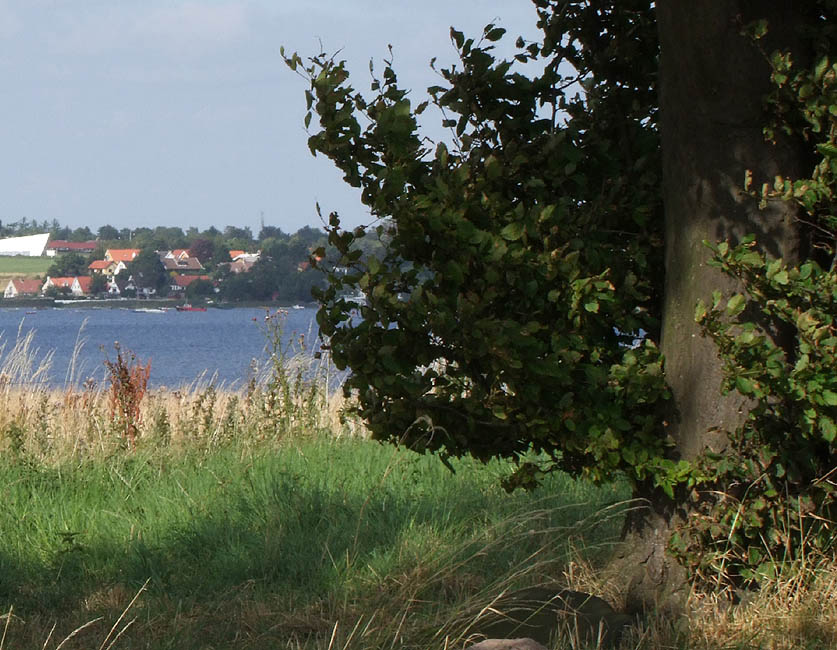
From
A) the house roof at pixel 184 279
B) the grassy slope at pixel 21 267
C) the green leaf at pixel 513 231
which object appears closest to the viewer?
the green leaf at pixel 513 231

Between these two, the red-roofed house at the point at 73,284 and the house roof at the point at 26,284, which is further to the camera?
the house roof at the point at 26,284

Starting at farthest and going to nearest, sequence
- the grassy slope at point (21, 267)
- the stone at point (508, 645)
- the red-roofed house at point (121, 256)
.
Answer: the grassy slope at point (21, 267), the red-roofed house at point (121, 256), the stone at point (508, 645)

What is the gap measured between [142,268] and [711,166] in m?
83.1

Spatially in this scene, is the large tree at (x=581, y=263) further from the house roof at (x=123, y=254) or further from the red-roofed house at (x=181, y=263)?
the house roof at (x=123, y=254)

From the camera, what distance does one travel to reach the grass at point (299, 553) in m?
4.11

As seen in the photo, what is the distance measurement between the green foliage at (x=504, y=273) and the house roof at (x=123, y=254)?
83286mm

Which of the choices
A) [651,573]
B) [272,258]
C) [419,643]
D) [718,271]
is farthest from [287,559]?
[272,258]

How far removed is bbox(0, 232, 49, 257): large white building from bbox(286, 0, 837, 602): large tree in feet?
352

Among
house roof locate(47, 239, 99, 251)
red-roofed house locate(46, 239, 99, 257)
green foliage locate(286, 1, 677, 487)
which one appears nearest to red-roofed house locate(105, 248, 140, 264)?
red-roofed house locate(46, 239, 99, 257)

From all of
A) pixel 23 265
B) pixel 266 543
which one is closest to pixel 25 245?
pixel 23 265

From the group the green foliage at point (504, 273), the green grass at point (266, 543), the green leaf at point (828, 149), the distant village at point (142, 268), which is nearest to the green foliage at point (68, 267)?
the distant village at point (142, 268)

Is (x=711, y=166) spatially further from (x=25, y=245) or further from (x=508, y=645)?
(x=25, y=245)

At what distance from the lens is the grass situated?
411 cm

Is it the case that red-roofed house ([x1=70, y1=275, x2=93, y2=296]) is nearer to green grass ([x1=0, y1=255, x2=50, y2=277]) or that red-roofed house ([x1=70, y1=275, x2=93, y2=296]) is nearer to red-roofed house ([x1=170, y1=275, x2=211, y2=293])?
green grass ([x1=0, y1=255, x2=50, y2=277])
